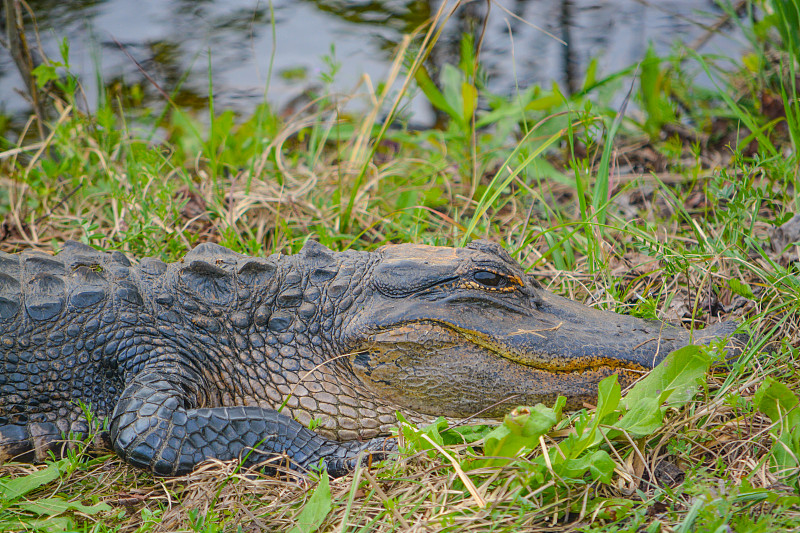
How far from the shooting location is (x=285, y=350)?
9.85 ft

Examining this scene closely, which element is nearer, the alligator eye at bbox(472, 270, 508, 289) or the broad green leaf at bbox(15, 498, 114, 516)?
the broad green leaf at bbox(15, 498, 114, 516)

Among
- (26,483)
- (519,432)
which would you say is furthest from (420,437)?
(26,483)

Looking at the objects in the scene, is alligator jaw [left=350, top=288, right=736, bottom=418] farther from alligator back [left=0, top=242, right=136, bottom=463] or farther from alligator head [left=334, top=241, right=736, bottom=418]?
alligator back [left=0, top=242, right=136, bottom=463]

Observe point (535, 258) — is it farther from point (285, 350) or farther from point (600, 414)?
point (600, 414)

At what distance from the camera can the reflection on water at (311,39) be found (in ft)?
24.5

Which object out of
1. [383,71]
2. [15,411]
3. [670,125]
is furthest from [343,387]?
[383,71]

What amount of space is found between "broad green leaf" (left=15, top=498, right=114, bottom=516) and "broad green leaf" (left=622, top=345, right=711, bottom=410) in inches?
77.5

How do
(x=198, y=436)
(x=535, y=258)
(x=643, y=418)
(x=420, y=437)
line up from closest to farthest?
(x=643, y=418), (x=420, y=437), (x=198, y=436), (x=535, y=258)

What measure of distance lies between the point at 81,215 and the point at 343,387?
2.72 meters

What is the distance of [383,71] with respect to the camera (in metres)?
7.41

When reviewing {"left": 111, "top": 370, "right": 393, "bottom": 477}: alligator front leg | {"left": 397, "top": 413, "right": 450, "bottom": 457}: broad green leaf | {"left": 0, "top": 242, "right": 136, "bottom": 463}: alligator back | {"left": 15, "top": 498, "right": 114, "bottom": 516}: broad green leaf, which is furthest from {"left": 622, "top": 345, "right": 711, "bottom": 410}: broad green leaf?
{"left": 0, "top": 242, "right": 136, "bottom": 463}: alligator back

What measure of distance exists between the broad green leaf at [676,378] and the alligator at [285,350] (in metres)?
0.26

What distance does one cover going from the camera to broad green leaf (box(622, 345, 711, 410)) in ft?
7.73

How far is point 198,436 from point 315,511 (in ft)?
2.34
